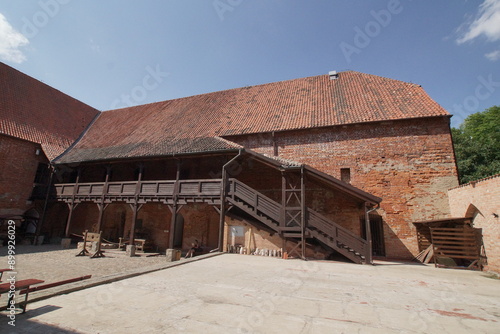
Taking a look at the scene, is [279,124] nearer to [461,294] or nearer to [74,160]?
[461,294]

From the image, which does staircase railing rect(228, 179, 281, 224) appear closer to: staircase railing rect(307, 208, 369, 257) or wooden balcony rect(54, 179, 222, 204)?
wooden balcony rect(54, 179, 222, 204)

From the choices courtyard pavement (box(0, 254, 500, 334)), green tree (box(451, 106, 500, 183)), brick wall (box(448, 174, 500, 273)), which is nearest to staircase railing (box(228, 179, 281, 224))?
courtyard pavement (box(0, 254, 500, 334))

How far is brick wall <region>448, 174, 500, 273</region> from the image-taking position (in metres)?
8.23

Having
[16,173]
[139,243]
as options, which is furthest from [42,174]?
[139,243]

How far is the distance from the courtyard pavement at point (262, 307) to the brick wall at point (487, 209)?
3177mm

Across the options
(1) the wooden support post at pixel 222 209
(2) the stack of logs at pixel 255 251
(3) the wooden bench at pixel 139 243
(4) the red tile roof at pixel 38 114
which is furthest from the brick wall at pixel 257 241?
(4) the red tile roof at pixel 38 114

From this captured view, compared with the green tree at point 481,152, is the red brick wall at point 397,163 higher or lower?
lower

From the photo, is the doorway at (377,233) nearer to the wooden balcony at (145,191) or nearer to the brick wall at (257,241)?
the brick wall at (257,241)

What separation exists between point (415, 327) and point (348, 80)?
17.1 metres

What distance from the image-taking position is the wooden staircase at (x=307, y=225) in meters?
9.73

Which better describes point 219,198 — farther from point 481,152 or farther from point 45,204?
point 481,152

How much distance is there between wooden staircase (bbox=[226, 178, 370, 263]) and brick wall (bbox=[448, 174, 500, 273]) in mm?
4035

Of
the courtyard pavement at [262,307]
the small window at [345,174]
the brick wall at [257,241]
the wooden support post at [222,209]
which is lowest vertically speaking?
the courtyard pavement at [262,307]

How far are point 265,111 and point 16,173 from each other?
670 inches
